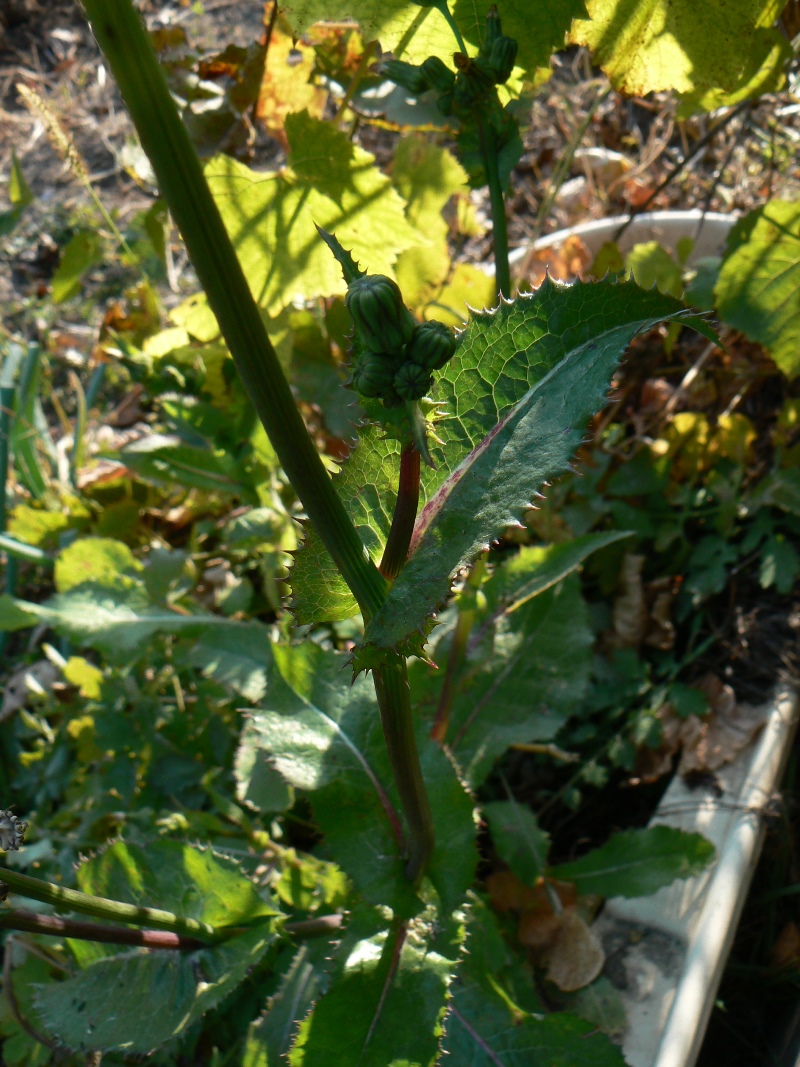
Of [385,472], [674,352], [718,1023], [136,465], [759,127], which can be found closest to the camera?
[385,472]

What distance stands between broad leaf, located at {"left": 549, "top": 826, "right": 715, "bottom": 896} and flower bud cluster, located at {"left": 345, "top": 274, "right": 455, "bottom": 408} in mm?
1109

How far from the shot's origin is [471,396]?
2.95 feet

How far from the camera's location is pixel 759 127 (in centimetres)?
268

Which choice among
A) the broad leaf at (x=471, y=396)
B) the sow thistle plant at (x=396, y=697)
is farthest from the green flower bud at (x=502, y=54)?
the broad leaf at (x=471, y=396)

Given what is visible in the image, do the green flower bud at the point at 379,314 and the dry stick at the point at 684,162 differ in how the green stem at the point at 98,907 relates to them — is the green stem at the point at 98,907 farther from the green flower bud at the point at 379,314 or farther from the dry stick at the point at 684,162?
the dry stick at the point at 684,162

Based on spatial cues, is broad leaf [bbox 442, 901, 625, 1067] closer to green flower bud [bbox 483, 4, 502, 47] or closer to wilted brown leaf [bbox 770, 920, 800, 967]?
wilted brown leaf [bbox 770, 920, 800, 967]

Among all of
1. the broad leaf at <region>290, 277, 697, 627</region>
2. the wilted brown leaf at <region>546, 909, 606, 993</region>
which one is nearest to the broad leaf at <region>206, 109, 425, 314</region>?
the broad leaf at <region>290, 277, 697, 627</region>

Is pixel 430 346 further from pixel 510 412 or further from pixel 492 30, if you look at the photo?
pixel 492 30

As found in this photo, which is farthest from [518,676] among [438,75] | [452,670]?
[438,75]

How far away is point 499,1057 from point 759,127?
8.69ft

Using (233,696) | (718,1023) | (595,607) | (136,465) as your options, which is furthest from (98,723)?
(718,1023)

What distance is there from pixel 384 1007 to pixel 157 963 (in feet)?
1.13

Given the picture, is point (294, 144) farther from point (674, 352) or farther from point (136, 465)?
point (674, 352)

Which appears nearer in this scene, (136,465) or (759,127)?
(136,465)
